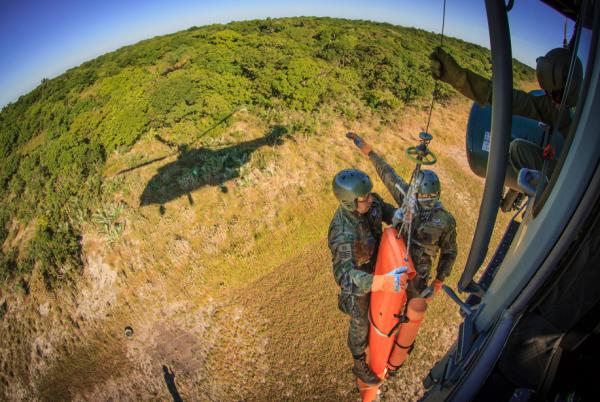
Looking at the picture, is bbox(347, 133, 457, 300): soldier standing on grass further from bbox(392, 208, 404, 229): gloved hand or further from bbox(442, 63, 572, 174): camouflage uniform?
bbox(442, 63, 572, 174): camouflage uniform

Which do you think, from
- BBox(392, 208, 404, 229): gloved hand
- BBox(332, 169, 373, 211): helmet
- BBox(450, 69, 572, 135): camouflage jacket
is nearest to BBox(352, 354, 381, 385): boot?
BBox(392, 208, 404, 229): gloved hand

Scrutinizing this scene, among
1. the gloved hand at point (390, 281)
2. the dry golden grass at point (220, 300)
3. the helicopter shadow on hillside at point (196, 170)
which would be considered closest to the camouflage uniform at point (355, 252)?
the gloved hand at point (390, 281)

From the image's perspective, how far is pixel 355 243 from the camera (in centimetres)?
475


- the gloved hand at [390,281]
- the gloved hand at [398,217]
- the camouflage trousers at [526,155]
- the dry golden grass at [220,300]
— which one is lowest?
the dry golden grass at [220,300]

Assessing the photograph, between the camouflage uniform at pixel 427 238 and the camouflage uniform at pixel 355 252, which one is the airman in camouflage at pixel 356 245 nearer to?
the camouflage uniform at pixel 355 252

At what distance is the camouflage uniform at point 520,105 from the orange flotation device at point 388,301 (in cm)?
161

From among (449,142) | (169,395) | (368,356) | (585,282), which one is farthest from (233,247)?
(449,142)

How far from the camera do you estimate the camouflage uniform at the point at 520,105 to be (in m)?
2.88

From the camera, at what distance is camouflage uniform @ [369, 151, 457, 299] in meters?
4.90

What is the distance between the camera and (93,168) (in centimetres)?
1217

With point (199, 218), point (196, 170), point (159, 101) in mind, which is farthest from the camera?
point (159, 101)

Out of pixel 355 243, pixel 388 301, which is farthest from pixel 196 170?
pixel 388 301

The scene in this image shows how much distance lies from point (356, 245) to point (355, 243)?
78mm

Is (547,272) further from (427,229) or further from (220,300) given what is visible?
(220,300)
